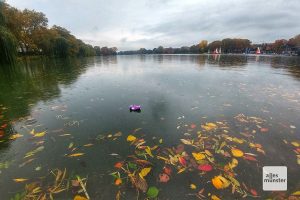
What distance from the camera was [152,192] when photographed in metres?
2.62

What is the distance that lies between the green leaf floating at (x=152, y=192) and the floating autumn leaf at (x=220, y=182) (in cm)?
93

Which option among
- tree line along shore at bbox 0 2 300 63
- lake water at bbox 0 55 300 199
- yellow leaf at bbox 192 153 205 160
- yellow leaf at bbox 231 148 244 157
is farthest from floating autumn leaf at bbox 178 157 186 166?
Answer: tree line along shore at bbox 0 2 300 63

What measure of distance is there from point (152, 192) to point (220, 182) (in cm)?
110

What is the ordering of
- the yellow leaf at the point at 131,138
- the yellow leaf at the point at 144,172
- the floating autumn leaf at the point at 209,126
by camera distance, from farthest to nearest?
the floating autumn leaf at the point at 209,126 < the yellow leaf at the point at 131,138 < the yellow leaf at the point at 144,172

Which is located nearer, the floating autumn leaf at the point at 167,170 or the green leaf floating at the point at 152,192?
the green leaf floating at the point at 152,192

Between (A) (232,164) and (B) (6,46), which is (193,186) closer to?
(A) (232,164)

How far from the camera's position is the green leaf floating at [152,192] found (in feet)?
8.43

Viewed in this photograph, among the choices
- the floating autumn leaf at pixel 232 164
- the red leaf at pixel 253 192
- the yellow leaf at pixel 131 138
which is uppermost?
the yellow leaf at pixel 131 138

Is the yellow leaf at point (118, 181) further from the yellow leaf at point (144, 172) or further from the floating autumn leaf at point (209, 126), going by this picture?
the floating autumn leaf at point (209, 126)

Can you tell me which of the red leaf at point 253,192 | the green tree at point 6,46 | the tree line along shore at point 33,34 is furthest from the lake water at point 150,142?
the tree line along shore at point 33,34

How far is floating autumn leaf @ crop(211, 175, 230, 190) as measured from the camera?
108 inches

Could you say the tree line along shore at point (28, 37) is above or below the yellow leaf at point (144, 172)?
above

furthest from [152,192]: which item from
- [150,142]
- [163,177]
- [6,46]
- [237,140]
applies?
[6,46]

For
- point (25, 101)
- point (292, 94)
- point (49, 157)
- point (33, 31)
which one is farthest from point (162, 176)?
point (33, 31)
